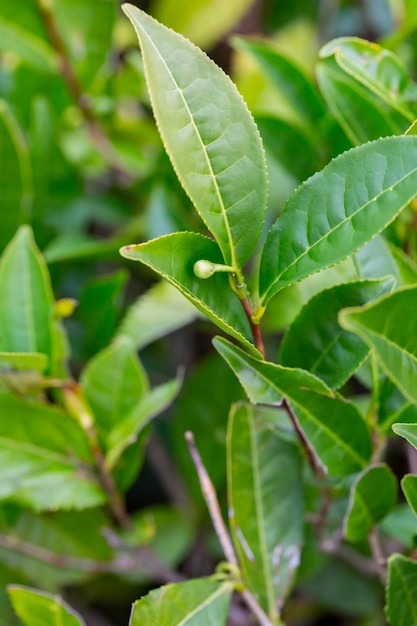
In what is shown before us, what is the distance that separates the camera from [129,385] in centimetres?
69

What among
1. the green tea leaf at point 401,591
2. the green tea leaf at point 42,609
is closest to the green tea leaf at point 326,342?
the green tea leaf at point 401,591

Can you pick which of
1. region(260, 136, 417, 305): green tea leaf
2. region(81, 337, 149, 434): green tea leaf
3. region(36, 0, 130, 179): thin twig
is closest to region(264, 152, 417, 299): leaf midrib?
region(260, 136, 417, 305): green tea leaf

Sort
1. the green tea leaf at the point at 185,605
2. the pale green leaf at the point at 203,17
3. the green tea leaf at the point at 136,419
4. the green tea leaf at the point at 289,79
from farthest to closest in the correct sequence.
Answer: the pale green leaf at the point at 203,17
the green tea leaf at the point at 289,79
the green tea leaf at the point at 136,419
the green tea leaf at the point at 185,605

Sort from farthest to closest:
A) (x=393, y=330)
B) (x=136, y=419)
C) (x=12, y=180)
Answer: (x=12, y=180) < (x=136, y=419) < (x=393, y=330)

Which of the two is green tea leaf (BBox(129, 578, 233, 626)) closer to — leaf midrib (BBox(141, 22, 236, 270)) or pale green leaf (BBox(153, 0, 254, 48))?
leaf midrib (BBox(141, 22, 236, 270))

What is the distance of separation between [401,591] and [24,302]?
1.32ft

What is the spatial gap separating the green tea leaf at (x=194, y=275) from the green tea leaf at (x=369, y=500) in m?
0.14


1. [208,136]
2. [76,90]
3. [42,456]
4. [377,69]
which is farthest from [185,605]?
[76,90]

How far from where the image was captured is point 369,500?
549 millimetres

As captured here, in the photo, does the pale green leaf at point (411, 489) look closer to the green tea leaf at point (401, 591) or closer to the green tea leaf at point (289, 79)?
the green tea leaf at point (401, 591)

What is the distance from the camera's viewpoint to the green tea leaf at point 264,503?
58cm

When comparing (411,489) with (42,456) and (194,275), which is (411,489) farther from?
(42,456)

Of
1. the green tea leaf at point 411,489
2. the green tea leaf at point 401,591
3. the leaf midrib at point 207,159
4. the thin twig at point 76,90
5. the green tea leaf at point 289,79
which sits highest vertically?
the thin twig at point 76,90

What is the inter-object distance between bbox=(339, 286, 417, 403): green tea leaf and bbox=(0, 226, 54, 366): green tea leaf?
0.35m
